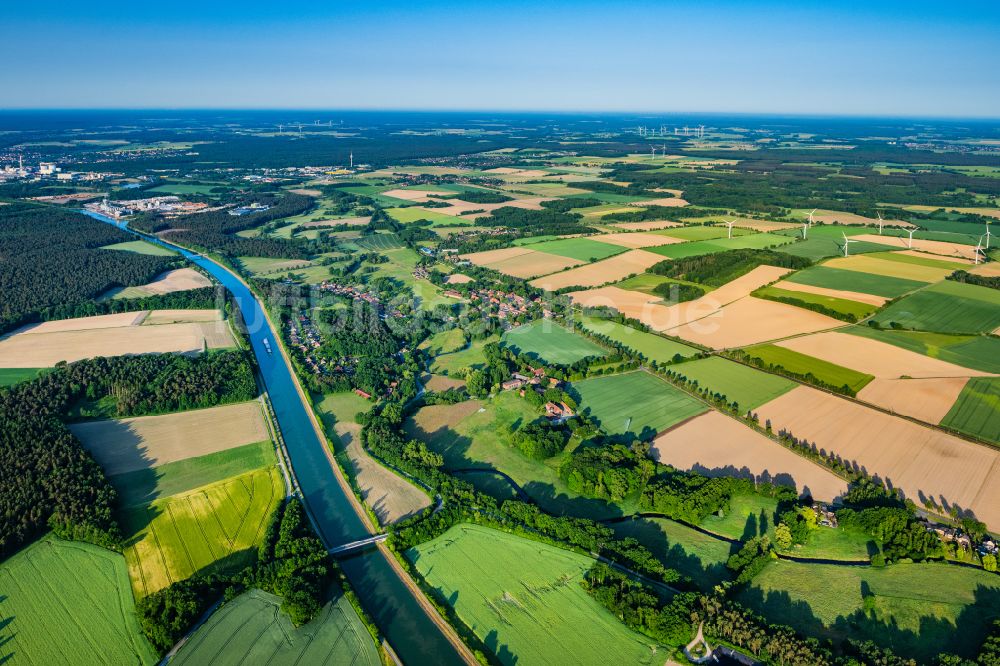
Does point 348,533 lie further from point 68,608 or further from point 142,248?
point 142,248

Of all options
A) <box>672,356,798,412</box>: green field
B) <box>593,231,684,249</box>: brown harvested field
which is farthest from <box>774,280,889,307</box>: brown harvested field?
<box>593,231,684,249</box>: brown harvested field

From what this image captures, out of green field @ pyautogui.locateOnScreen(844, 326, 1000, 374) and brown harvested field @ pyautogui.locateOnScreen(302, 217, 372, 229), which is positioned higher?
brown harvested field @ pyautogui.locateOnScreen(302, 217, 372, 229)

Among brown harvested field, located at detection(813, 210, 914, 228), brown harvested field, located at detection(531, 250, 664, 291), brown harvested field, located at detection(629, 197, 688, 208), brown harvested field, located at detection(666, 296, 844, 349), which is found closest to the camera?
brown harvested field, located at detection(666, 296, 844, 349)

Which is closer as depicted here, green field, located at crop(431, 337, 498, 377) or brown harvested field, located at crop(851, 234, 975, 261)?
green field, located at crop(431, 337, 498, 377)

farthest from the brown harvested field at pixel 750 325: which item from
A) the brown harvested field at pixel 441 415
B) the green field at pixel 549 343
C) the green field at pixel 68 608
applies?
the green field at pixel 68 608

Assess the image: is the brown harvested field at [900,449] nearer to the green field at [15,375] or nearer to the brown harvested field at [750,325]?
the brown harvested field at [750,325]

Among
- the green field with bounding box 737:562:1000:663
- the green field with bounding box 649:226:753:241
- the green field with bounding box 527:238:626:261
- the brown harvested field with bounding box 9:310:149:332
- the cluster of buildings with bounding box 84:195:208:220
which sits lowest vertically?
the green field with bounding box 737:562:1000:663

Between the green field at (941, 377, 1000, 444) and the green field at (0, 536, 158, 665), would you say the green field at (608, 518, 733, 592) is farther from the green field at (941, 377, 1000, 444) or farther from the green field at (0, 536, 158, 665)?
the green field at (0, 536, 158, 665)

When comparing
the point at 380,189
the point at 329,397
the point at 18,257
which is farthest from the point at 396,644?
the point at 380,189
